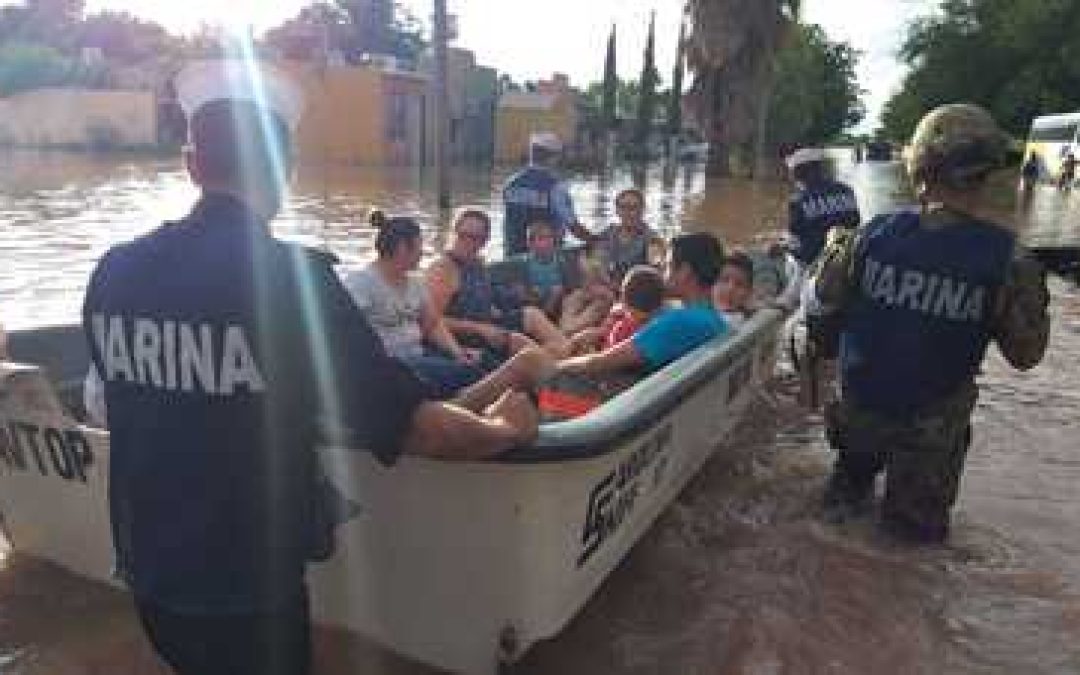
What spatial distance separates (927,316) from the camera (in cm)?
411

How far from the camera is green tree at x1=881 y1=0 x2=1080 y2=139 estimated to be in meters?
50.1

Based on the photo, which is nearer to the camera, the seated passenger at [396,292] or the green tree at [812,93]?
the seated passenger at [396,292]

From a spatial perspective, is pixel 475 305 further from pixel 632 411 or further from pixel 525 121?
pixel 525 121

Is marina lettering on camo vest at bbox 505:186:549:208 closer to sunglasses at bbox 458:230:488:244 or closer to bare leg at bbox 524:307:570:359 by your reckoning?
bare leg at bbox 524:307:570:359

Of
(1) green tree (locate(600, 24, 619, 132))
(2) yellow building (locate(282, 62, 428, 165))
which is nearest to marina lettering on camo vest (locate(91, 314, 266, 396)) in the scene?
(2) yellow building (locate(282, 62, 428, 165))

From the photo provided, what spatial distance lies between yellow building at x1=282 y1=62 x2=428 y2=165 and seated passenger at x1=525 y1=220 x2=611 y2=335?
2587cm

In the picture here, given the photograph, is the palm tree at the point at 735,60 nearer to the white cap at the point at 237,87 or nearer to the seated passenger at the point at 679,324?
the seated passenger at the point at 679,324

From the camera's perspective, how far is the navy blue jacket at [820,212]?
314 inches

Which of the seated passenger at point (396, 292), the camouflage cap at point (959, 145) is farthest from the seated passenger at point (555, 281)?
the camouflage cap at point (959, 145)

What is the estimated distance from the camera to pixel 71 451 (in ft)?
12.3

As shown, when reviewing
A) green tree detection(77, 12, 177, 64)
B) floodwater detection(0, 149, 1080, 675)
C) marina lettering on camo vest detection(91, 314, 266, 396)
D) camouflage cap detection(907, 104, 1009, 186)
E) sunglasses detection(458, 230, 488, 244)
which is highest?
green tree detection(77, 12, 177, 64)

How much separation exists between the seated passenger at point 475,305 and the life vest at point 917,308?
203 cm

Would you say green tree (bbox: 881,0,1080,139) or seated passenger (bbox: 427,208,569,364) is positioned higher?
green tree (bbox: 881,0,1080,139)

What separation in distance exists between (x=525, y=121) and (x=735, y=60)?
9.33 metres
